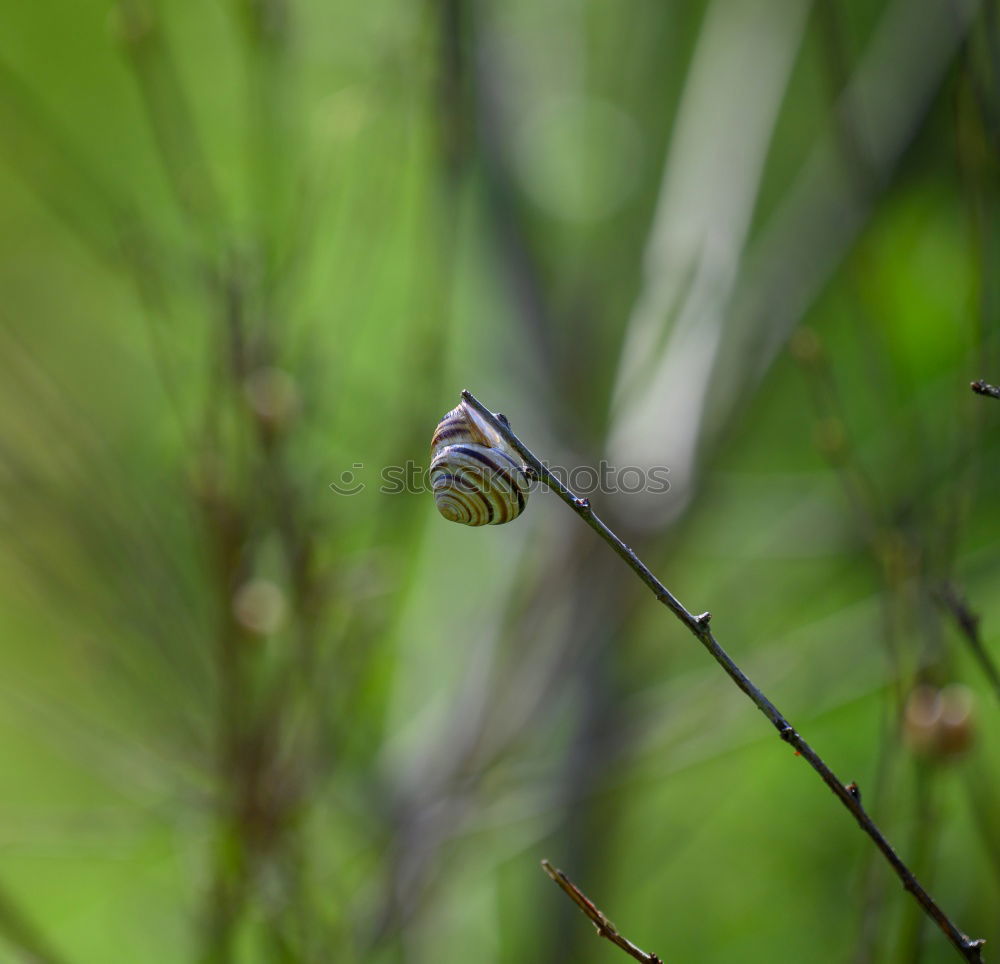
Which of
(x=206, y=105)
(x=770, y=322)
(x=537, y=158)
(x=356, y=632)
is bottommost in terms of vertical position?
(x=356, y=632)

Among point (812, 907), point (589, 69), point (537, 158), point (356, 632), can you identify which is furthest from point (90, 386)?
point (812, 907)

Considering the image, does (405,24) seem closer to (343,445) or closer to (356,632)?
(343,445)

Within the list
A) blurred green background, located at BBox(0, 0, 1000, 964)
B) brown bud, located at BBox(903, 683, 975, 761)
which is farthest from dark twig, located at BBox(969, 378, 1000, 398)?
brown bud, located at BBox(903, 683, 975, 761)

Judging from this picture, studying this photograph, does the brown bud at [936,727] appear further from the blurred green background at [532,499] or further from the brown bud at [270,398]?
the brown bud at [270,398]

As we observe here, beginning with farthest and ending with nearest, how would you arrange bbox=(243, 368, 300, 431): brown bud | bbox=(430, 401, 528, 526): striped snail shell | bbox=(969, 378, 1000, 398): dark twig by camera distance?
bbox=(243, 368, 300, 431): brown bud < bbox=(430, 401, 528, 526): striped snail shell < bbox=(969, 378, 1000, 398): dark twig

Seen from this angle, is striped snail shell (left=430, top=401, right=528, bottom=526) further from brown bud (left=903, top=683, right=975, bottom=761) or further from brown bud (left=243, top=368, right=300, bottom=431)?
brown bud (left=903, top=683, right=975, bottom=761)

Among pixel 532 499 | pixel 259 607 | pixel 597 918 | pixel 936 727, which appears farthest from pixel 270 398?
pixel 532 499
